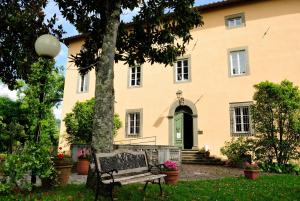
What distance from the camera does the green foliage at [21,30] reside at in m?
8.45

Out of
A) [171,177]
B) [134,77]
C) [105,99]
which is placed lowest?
[171,177]

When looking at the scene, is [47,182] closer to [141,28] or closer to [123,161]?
[123,161]

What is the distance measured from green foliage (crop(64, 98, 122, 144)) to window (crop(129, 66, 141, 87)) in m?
2.67

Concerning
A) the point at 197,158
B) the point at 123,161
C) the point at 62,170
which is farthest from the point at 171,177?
the point at 197,158

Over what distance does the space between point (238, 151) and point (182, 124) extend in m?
4.34

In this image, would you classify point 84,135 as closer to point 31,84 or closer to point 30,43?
point 30,43

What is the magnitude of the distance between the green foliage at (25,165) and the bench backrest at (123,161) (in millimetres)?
1191

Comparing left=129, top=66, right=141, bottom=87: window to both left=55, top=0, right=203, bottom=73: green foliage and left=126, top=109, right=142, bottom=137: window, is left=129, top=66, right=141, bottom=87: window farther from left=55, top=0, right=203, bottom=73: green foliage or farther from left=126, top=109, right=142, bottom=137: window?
left=55, top=0, right=203, bottom=73: green foliage

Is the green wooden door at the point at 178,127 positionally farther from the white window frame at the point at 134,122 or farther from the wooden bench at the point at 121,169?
the wooden bench at the point at 121,169

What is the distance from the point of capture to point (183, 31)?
907 cm

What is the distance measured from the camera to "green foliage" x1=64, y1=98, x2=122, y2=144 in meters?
16.9

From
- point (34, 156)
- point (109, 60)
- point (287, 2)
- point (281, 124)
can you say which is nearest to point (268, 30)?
point (287, 2)

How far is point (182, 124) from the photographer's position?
17219mm

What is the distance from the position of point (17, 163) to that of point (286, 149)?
36.3 ft
